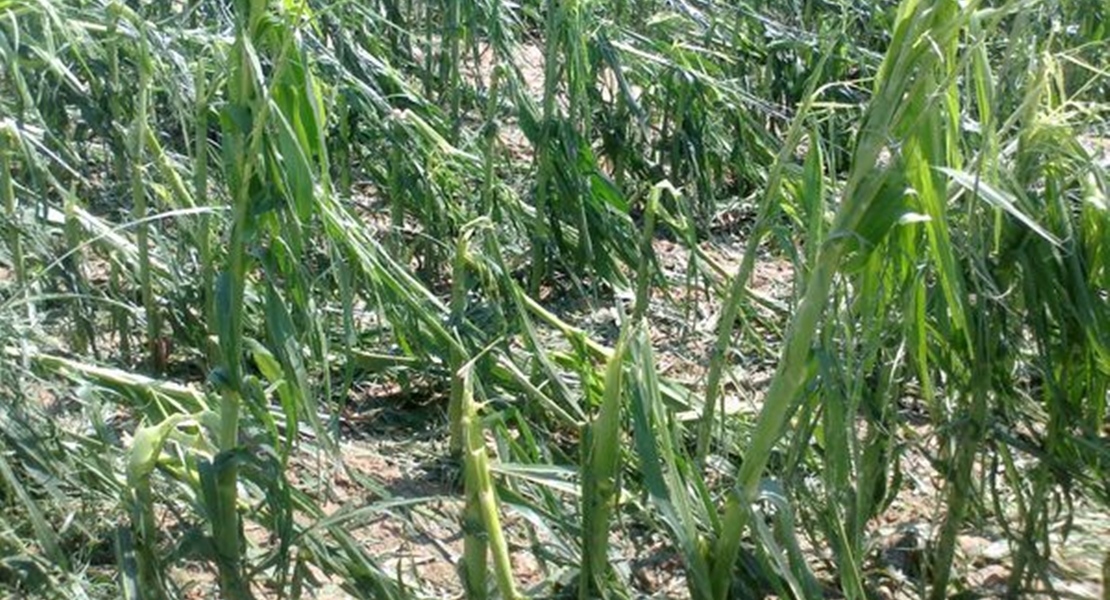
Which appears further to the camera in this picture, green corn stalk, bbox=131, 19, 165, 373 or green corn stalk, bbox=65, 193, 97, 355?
green corn stalk, bbox=131, 19, 165, 373

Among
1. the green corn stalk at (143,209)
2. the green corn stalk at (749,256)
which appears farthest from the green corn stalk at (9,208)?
the green corn stalk at (749,256)

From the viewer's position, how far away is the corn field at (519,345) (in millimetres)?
2277

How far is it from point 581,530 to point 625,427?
21.8 inches

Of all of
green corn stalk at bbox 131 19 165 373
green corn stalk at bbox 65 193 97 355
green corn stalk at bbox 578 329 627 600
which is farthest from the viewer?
green corn stalk at bbox 131 19 165 373

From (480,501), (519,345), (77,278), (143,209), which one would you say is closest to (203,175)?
(77,278)

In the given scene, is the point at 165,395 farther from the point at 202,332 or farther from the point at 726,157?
the point at 726,157

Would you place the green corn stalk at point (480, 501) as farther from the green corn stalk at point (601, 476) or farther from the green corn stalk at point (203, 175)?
the green corn stalk at point (203, 175)

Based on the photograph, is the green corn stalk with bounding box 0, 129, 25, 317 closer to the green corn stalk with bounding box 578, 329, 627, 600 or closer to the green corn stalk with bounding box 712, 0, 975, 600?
the green corn stalk with bounding box 578, 329, 627, 600

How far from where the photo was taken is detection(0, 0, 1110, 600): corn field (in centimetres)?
228

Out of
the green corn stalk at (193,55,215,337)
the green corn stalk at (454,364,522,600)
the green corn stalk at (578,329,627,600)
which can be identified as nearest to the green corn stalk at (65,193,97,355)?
the green corn stalk at (193,55,215,337)

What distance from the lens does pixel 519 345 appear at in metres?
3.44

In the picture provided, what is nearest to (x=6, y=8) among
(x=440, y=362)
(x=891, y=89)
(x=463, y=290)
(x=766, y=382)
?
(x=463, y=290)

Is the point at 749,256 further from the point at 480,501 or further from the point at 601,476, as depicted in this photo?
the point at 480,501

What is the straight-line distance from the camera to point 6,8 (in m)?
2.62
